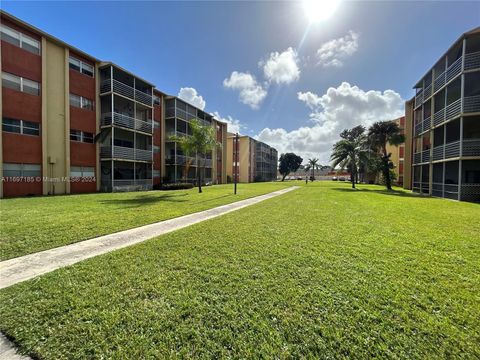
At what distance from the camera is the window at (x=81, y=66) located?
64.5 feet

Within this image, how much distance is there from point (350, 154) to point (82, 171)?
116 ft

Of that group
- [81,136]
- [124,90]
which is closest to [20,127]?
[81,136]

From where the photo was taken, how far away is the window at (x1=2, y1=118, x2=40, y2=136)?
51.7 ft

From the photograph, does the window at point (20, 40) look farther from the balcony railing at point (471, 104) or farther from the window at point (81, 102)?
the balcony railing at point (471, 104)

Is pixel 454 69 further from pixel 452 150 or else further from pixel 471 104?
pixel 452 150

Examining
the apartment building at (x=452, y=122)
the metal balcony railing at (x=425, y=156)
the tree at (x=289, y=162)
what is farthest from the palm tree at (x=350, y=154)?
the tree at (x=289, y=162)

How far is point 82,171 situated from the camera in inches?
808

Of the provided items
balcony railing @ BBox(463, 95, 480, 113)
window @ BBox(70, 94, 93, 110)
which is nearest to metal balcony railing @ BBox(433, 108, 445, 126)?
balcony railing @ BBox(463, 95, 480, 113)

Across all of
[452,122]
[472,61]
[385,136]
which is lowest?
[452,122]

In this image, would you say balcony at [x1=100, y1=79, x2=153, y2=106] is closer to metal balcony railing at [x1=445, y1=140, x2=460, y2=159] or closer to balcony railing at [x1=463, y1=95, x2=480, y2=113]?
balcony railing at [x1=463, y1=95, x2=480, y2=113]

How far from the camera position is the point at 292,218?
9602mm

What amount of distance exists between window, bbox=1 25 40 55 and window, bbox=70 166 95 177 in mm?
9587

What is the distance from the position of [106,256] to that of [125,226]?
115 inches

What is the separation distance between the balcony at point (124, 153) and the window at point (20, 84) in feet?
21.8
